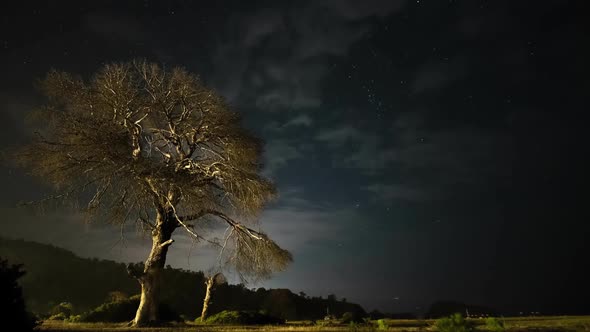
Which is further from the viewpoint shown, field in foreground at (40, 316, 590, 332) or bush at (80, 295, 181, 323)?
bush at (80, 295, 181, 323)

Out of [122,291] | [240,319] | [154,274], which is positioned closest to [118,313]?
[154,274]

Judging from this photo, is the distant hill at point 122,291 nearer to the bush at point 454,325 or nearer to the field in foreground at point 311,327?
A: the field in foreground at point 311,327

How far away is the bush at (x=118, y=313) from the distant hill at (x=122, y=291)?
42178mm

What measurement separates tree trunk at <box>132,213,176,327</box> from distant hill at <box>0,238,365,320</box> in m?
49.6

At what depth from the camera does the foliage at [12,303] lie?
24.9 ft

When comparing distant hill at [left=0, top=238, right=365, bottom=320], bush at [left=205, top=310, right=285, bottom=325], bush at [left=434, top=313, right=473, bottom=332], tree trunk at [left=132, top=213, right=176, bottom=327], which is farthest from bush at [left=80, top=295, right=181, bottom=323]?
distant hill at [left=0, top=238, right=365, bottom=320]

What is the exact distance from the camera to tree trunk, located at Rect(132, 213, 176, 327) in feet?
60.5

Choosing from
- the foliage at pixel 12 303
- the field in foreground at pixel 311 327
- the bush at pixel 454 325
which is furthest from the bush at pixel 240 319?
the foliage at pixel 12 303

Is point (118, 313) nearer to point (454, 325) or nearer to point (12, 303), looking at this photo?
point (12, 303)

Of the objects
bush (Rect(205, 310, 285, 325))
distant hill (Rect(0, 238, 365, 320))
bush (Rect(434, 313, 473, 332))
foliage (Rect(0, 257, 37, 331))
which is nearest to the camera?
foliage (Rect(0, 257, 37, 331))

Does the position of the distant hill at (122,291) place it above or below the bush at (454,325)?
above

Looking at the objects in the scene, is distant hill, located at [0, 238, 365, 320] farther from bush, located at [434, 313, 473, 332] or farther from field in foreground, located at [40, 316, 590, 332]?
bush, located at [434, 313, 473, 332]

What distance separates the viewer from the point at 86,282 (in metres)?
82.9

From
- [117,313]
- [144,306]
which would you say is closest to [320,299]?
[117,313]
